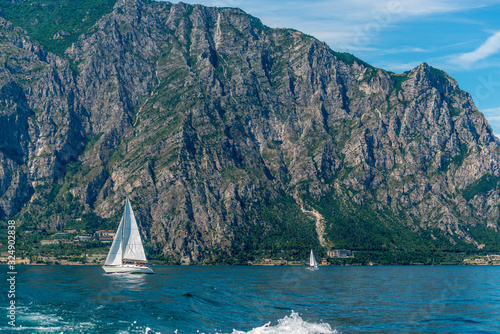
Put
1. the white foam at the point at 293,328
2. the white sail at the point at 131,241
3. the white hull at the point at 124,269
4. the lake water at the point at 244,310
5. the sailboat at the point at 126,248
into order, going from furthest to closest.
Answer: the white hull at the point at 124,269, the white sail at the point at 131,241, the sailboat at the point at 126,248, the lake water at the point at 244,310, the white foam at the point at 293,328

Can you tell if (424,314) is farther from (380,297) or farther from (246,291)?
(246,291)

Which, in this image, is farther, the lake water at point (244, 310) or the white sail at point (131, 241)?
the white sail at point (131, 241)

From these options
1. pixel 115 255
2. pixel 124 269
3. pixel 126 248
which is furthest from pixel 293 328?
pixel 115 255

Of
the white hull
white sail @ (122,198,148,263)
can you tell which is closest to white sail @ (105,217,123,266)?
the white hull

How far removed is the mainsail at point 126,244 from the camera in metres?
175

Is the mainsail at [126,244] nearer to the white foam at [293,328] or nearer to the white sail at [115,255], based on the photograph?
the white sail at [115,255]

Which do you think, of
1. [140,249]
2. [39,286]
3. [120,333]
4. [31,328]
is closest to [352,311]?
[120,333]

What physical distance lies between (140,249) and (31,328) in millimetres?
107539

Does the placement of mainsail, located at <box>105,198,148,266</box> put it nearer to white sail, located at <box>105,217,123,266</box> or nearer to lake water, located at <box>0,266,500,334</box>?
white sail, located at <box>105,217,123,266</box>

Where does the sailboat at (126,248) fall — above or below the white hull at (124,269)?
above

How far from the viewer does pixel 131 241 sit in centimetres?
17750

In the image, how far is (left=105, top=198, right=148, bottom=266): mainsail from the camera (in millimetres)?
174625

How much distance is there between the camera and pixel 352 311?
94.9 metres

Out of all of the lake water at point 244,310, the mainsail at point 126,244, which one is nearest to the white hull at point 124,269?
the mainsail at point 126,244
